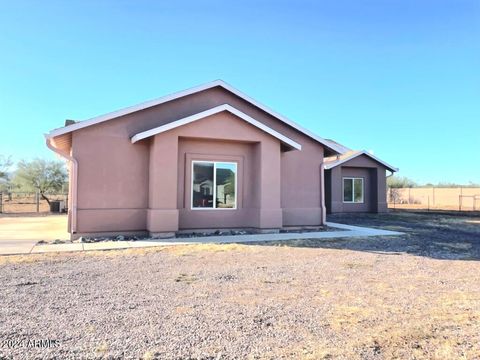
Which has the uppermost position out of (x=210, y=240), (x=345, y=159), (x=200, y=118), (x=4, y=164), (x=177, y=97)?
(x=177, y=97)

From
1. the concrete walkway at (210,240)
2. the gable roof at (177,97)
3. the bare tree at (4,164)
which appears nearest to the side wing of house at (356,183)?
the gable roof at (177,97)

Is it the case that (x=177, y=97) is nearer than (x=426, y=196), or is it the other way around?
Result: (x=177, y=97)

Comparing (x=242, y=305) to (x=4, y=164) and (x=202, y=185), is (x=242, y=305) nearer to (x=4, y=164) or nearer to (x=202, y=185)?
(x=202, y=185)

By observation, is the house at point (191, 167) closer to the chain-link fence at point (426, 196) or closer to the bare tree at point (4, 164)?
the bare tree at point (4, 164)

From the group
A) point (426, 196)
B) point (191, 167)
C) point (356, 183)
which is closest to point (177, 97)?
point (191, 167)

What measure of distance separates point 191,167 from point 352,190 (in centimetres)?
1555

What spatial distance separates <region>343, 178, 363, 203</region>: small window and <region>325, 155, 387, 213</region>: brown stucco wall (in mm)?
284

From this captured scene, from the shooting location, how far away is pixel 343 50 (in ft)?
68.3

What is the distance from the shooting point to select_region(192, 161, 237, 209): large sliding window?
12773mm

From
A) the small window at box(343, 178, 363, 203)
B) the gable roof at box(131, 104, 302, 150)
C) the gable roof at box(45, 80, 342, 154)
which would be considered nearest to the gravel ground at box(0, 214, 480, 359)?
the gable roof at box(131, 104, 302, 150)

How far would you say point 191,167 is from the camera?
498 inches

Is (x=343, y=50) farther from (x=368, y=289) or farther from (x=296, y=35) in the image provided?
(x=368, y=289)

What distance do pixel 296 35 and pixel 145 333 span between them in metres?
16.8

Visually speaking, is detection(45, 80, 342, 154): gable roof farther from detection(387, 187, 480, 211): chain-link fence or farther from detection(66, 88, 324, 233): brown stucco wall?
detection(387, 187, 480, 211): chain-link fence
